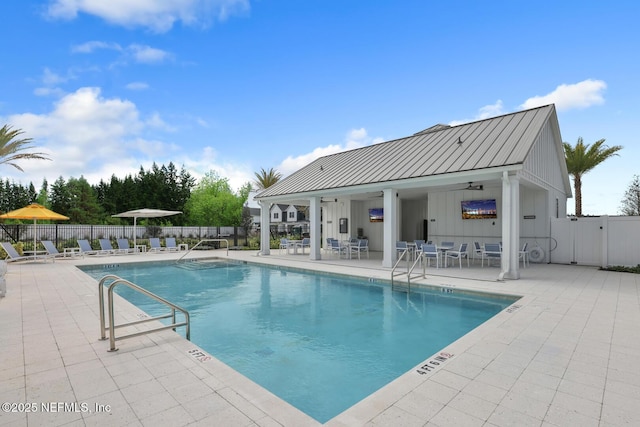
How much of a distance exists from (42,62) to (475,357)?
1733 centimetres

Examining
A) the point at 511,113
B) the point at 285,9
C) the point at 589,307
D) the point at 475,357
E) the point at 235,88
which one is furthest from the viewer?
the point at 235,88

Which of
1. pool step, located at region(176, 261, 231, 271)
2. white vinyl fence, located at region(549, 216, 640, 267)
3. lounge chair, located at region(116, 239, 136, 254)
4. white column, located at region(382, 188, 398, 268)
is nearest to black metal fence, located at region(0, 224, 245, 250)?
lounge chair, located at region(116, 239, 136, 254)

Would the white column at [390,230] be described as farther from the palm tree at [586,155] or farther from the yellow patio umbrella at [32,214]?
the palm tree at [586,155]

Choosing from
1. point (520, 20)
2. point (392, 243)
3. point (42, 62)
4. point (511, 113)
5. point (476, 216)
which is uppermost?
point (520, 20)

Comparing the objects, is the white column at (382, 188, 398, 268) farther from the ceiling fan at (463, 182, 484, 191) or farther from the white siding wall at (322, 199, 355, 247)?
the white siding wall at (322, 199, 355, 247)

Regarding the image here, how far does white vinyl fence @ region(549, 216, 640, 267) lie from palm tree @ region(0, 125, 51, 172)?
2197 cm

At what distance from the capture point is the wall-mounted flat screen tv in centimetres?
1852

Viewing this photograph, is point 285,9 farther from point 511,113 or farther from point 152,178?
point 152,178

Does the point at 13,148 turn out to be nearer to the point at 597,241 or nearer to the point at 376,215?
the point at 376,215

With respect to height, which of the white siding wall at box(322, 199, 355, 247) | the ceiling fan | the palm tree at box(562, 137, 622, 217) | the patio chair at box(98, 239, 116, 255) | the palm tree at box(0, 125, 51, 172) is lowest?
the patio chair at box(98, 239, 116, 255)

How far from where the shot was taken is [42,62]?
12836 mm

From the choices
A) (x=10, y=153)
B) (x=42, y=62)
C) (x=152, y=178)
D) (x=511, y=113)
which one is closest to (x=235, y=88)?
(x=42, y=62)

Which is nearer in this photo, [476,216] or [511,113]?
[511,113]

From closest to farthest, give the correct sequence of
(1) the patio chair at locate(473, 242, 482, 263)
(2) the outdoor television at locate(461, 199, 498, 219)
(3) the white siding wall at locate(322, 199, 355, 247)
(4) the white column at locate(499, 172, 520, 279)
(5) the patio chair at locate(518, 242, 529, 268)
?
(4) the white column at locate(499, 172, 520, 279), (5) the patio chair at locate(518, 242, 529, 268), (1) the patio chair at locate(473, 242, 482, 263), (2) the outdoor television at locate(461, 199, 498, 219), (3) the white siding wall at locate(322, 199, 355, 247)
